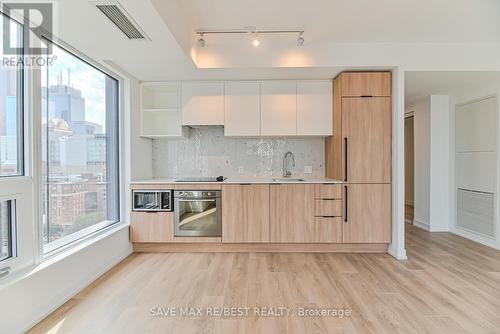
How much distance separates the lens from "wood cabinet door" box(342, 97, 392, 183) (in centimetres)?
346

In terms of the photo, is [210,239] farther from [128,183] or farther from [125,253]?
[128,183]

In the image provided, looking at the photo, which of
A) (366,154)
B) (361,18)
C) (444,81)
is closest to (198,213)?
(366,154)

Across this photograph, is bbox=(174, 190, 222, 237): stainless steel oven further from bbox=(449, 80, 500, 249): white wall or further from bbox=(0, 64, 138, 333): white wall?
bbox=(449, 80, 500, 249): white wall

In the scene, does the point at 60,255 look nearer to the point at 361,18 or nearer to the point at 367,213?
the point at 367,213

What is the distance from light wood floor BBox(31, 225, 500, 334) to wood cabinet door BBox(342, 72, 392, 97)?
2.05m

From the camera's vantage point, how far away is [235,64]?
10.9 ft

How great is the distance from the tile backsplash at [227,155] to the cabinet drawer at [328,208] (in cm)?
78

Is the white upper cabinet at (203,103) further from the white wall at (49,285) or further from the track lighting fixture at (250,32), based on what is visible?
the white wall at (49,285)

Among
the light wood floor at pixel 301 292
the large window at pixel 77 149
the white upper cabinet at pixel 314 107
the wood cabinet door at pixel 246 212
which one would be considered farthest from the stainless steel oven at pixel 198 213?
the white upper cabinet at pixel 314 107

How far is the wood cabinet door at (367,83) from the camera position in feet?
11.3

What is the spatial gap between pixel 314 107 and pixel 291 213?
148 cm

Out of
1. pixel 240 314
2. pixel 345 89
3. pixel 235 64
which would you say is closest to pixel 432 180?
pixel 345 89

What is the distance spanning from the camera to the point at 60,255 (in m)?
2.34

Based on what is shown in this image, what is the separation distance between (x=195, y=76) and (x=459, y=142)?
4.17 m
